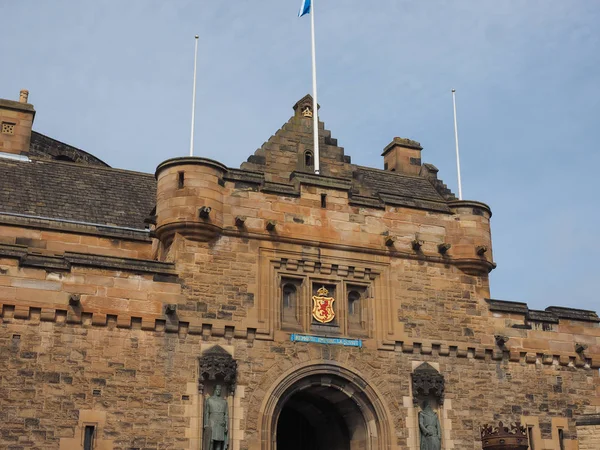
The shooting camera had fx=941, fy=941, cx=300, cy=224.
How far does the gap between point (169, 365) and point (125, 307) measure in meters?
1.67

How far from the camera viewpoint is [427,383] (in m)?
23.7

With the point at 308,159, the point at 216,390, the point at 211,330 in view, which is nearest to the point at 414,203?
the point at 308,159

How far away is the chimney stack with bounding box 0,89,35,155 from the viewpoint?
3025cm

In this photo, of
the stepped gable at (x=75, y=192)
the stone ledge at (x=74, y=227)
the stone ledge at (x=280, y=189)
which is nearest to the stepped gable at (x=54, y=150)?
the stepped gable at (x=75, y=192)

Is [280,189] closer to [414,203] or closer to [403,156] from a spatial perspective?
[414,203]

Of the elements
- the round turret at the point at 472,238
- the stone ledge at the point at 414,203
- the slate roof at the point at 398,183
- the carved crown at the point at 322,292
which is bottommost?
the carved crown at the point at 322,292

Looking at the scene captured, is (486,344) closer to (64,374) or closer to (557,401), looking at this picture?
(557,401)

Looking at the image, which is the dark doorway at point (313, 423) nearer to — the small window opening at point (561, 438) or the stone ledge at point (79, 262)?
the stone ledge at point (79, 262)

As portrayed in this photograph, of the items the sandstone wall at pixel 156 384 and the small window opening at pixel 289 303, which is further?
the small window opening at pixel 289 303

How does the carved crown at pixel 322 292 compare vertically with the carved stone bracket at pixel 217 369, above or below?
above

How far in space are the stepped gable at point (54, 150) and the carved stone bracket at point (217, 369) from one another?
613 inches

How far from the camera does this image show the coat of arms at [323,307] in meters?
23.6

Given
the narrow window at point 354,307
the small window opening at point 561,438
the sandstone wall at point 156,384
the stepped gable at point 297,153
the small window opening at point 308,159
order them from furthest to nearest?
the small window opening at point 308,159
the stepped gable at point 297,153
the small window opening at point 561,438
the narrow window at point 354,307
the sandstone wall at point 156,384

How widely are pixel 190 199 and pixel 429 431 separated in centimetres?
824
